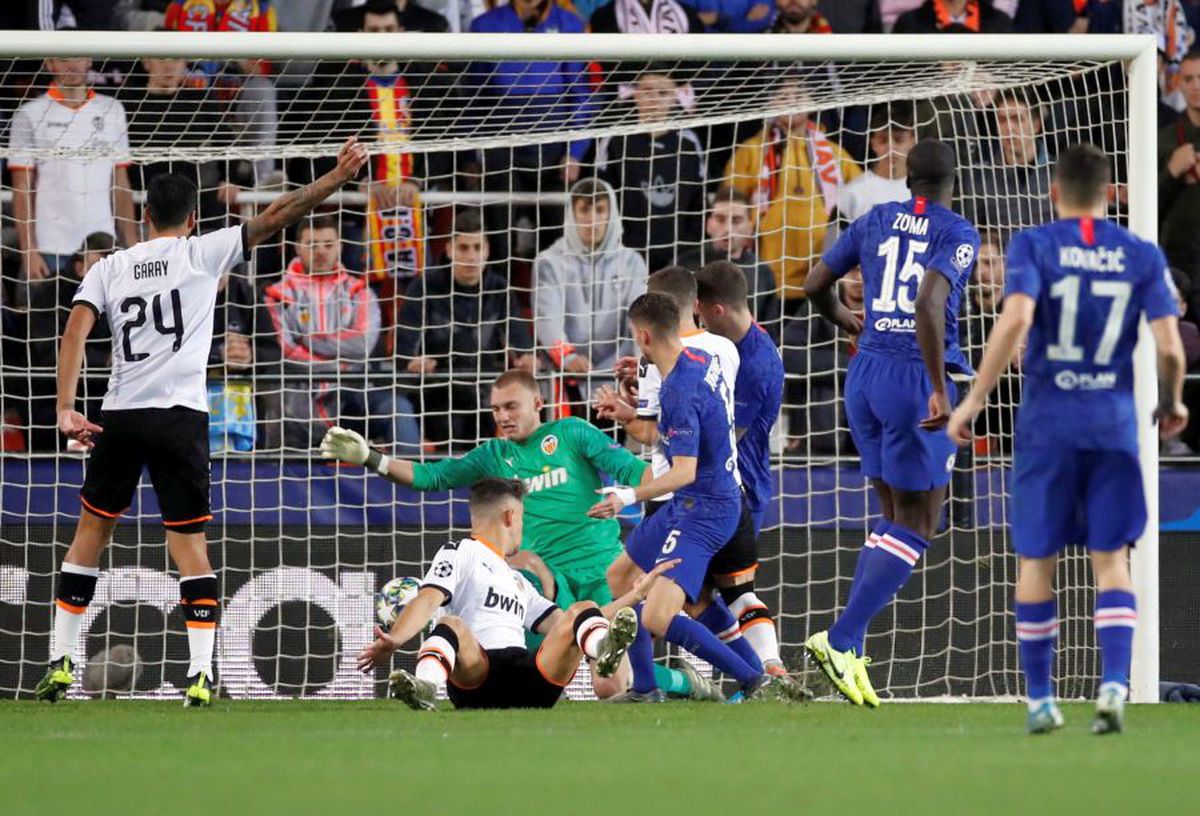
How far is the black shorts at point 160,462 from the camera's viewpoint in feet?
25.6

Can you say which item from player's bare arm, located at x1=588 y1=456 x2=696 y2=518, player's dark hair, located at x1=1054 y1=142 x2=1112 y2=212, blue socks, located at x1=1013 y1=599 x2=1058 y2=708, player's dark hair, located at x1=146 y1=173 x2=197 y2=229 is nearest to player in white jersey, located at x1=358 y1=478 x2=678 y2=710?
player's bare arm, located at x1=588 y1=456 x2=696 y2=518

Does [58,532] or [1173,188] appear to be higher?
[1173,188]

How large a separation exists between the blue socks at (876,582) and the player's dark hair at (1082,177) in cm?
202

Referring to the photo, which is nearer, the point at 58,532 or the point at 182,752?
the point at 182,752

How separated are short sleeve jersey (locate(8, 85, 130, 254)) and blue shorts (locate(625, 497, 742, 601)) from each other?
11.7ft

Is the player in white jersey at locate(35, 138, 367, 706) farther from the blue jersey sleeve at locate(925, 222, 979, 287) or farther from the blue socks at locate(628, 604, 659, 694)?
the blue jersey sleeve at locate(925, 222, 979, 287)

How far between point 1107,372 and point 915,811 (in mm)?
2236

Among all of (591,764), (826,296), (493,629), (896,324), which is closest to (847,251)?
(826,296)

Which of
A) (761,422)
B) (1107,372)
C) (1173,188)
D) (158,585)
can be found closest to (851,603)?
(761,422)

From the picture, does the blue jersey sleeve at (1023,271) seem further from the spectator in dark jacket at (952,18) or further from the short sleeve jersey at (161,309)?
the spectator in dark jacket at (952,18)

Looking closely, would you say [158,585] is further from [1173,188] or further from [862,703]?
[1173,188]

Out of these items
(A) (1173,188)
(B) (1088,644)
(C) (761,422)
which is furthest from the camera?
(A) (1173,188)

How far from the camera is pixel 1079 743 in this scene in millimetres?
5555

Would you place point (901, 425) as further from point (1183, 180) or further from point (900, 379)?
point (1183, 180)
